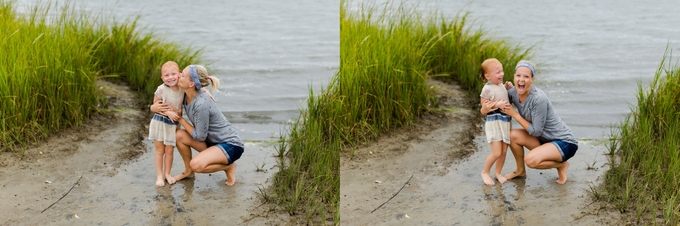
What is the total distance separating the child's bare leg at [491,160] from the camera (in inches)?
150

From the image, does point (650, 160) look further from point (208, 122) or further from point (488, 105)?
point (208, 122)

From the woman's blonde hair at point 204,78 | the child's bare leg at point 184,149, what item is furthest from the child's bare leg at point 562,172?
the child's bare leg at point 184,149

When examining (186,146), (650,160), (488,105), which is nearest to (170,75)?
(186,146)

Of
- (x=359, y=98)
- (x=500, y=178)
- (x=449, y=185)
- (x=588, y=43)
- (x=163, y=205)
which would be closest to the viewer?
(x=163, y=205)

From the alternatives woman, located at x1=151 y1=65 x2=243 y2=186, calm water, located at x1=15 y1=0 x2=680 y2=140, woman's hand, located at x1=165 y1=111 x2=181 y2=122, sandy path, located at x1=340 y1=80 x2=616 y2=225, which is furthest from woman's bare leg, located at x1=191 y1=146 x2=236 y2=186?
calm water, located at x1=15 y1=0 x2=680 y2=140

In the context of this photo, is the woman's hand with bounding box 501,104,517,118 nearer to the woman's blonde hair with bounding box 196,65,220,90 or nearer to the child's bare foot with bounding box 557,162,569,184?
the child's bare foot with bounding box 557,162,569,184

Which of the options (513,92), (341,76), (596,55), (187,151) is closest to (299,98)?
(341,76)

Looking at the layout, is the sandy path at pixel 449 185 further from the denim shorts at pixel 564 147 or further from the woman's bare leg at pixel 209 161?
the woman's bare leg at pixel 209 161

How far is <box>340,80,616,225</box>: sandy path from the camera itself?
3.72 m

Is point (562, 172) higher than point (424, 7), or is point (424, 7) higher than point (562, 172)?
point (424, 7)

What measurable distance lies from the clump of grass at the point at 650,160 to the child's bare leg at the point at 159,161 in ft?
7.52

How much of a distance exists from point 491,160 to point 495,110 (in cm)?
28

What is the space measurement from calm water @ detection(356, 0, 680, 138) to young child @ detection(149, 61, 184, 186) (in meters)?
2.10

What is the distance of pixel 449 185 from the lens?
13.3ft
